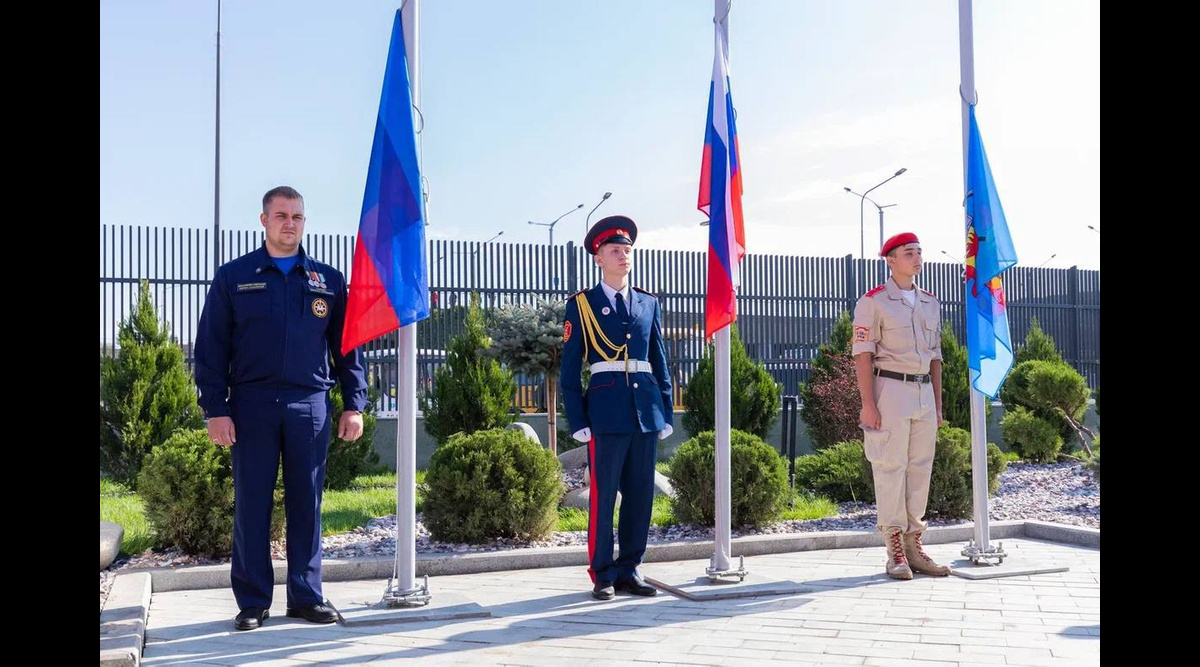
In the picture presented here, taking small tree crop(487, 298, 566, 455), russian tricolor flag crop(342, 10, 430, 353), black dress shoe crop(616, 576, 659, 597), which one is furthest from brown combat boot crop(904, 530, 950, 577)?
small tree crop(487, 298, 566, 455)

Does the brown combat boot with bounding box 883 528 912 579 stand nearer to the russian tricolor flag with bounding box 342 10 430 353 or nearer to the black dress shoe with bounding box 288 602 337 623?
the russian tricolor flag with bounding box 342 10 430 353

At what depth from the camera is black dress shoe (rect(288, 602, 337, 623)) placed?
5133 millimetres

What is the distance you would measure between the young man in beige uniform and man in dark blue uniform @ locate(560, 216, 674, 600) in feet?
4.19

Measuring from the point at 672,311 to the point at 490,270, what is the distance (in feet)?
9.46

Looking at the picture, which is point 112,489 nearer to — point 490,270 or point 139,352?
point 139,352

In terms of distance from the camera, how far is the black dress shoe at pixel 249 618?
499 centimetres

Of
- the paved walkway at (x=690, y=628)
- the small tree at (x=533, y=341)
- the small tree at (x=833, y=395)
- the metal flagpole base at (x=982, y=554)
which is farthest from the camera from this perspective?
the small tree at (x=833, y=395)

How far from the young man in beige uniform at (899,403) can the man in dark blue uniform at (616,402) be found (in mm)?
1278

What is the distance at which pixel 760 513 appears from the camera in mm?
7594

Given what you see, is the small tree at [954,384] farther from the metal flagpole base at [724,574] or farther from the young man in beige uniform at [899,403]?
the metal flagpole base at [724,574]

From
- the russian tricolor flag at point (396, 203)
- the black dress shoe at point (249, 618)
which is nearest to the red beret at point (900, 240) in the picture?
the russian tricolor flag at point (396, 203)
